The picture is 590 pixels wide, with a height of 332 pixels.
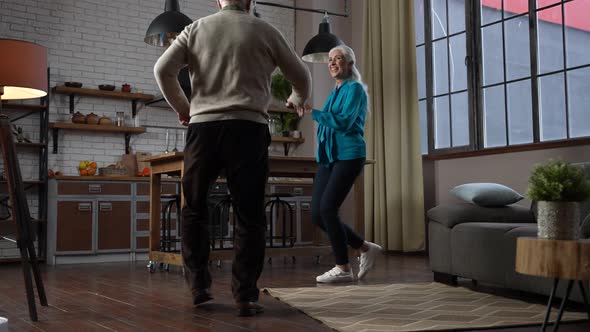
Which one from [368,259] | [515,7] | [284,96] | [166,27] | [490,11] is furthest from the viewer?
[284,96]

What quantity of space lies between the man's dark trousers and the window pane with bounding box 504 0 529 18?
3.69m

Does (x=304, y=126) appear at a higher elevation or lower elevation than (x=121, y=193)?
higher

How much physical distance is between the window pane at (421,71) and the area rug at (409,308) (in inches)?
133

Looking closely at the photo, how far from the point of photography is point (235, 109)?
2.70m

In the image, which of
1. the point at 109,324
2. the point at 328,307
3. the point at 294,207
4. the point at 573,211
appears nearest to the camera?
the point at 573,211

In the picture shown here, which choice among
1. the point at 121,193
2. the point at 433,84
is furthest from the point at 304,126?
the point at 121,193

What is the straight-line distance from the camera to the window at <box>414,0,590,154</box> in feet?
17.3

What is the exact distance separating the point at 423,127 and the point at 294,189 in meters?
1.50

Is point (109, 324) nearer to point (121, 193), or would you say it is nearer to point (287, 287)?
point (287, 287)

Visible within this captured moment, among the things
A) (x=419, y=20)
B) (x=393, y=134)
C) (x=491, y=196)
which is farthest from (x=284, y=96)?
(x=491, y=196)

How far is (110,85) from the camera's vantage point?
6.84 m

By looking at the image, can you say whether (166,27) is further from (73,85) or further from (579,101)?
(579,101)

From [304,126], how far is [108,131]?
2.33 meters

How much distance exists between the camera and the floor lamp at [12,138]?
2.80 meters
